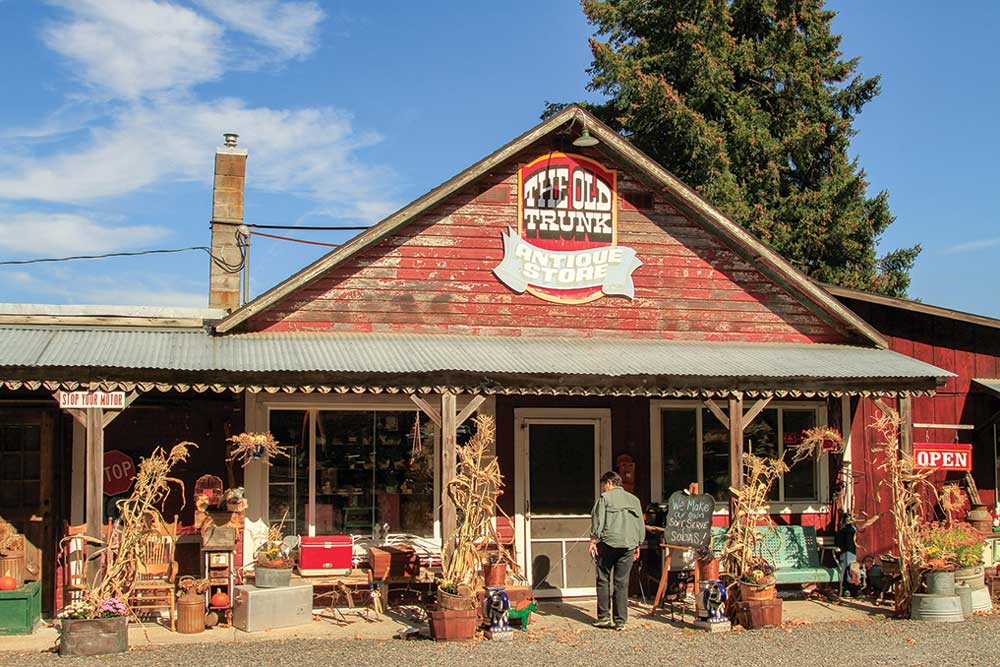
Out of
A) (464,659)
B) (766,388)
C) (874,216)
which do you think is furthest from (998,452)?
(874,216)

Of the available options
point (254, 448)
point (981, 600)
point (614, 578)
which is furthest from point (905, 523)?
point (254, 448)

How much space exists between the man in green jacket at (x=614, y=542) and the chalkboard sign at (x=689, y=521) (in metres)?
0.95

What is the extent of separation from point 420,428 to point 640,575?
3.23 metres

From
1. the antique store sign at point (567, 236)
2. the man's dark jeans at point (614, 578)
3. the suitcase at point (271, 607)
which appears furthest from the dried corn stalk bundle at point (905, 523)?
the suitcase at point (271, 607)

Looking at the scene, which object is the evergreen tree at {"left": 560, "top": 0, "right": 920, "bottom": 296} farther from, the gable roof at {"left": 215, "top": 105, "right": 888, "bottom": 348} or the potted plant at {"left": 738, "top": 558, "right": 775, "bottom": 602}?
the potted plant at {"left": 738, "top": 558, "right": 775, "bottom": 602}

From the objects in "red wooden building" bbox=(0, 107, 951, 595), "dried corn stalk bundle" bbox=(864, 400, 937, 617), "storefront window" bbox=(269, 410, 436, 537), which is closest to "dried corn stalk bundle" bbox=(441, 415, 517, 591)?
"red wooden building" bbox=(0, 107, 951, 595)

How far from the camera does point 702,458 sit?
13719mm

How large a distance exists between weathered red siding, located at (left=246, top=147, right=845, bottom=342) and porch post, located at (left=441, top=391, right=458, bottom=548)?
1.86 meters

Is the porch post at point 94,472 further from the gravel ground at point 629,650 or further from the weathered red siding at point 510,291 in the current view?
the weathered red siding at point 510,291

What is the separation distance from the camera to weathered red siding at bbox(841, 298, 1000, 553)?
14297 millimetres

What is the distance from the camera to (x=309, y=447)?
40.9ft

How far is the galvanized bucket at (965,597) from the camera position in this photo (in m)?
11.6

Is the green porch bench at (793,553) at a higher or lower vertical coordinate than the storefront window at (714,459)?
lower

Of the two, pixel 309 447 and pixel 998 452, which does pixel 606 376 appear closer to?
pixel 309 447
